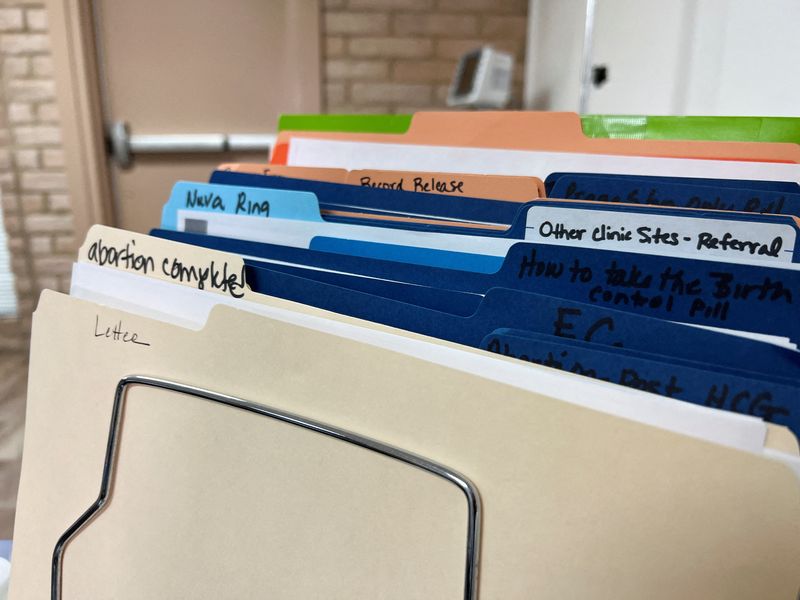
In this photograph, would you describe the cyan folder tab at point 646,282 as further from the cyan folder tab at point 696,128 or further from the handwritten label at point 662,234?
the cyan folder tab at point 696,128

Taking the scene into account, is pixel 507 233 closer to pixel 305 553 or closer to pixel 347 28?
pixel 305 553

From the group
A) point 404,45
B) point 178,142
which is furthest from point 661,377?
point 178,142

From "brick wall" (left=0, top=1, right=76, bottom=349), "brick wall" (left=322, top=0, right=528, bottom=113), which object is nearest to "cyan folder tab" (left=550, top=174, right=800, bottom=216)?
"brick wall" (left=322, top=0, right=528, bottom=113)

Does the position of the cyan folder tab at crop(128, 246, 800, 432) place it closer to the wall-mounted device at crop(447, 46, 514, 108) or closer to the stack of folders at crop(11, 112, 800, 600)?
the stack of folders at crop(11, 112, 800, 600)

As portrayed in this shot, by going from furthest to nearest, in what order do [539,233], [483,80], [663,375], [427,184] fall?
[483,80], [427,184], [539,233], [663,375]

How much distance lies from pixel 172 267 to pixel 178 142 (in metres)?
1.54

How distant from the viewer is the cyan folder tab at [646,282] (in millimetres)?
236

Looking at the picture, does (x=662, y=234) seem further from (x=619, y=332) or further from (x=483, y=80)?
(x=483, y=80)

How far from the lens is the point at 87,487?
1.03ft

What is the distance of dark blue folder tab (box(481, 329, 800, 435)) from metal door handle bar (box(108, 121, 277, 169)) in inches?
62.1

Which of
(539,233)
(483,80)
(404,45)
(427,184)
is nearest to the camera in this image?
(539,233)

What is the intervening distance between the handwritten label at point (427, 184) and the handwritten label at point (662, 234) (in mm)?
115

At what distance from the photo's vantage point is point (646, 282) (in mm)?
256

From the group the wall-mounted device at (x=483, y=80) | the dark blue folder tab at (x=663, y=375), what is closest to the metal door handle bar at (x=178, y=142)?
the wall-mounted device at (x=483, y=80)
